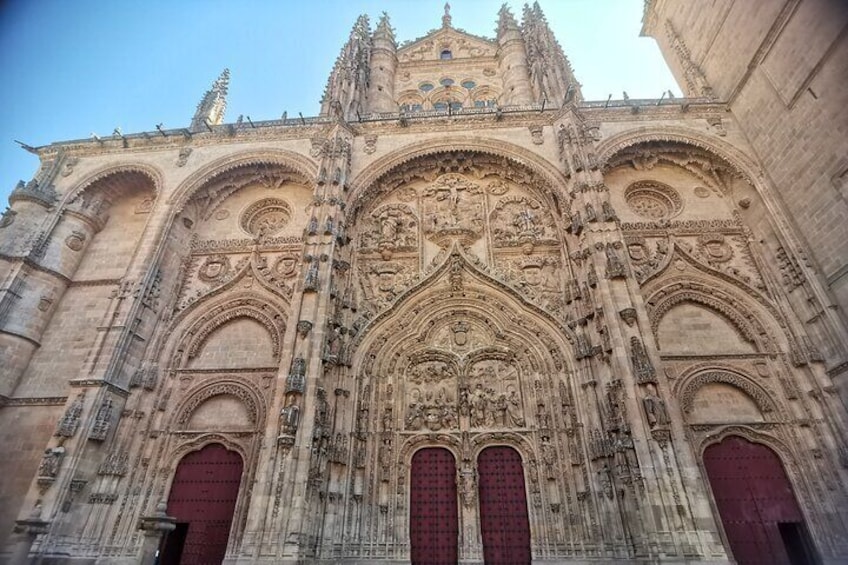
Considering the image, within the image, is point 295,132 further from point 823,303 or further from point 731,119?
point 823,303

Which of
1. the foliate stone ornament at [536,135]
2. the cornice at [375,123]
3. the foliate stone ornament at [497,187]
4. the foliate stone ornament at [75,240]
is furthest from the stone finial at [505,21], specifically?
the foliate stone ornament at [75,240]

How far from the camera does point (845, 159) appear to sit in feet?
35.4

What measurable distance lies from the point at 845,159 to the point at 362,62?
56.1ft

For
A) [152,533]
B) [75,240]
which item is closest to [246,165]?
[75,240]

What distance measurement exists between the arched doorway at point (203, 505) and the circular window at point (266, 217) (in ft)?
23.6

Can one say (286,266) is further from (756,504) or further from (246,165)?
(756,504)

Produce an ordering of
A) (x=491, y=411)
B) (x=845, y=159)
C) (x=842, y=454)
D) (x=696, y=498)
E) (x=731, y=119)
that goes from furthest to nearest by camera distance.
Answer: (x=731, y=119) → (x=491, y=411) → (x=845, y=159) → (x=842, y=454) → (x=696, y=498)

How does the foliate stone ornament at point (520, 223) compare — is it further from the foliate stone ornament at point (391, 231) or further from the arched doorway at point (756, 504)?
the arched doorway at point (756, 504)

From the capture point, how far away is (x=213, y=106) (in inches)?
777

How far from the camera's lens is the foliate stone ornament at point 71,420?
414 inches

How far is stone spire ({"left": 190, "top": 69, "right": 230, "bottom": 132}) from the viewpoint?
1847cm

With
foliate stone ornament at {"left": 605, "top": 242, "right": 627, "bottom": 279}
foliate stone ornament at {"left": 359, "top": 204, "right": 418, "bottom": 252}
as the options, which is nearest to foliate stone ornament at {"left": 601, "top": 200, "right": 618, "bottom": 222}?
foliate stone ornament at {"left": 605, "top": 242, "right": 627, "bottom": 279}

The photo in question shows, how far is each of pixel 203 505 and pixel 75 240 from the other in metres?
9.68

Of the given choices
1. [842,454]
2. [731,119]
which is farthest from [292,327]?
[731,119]
